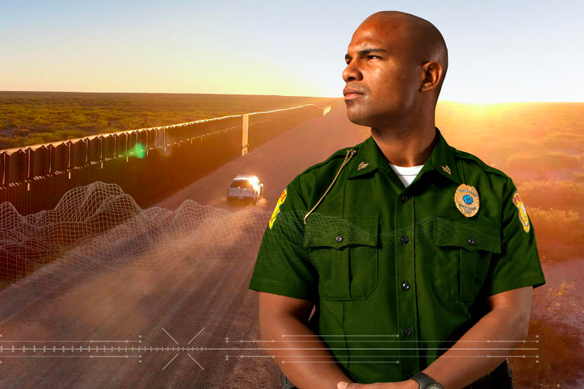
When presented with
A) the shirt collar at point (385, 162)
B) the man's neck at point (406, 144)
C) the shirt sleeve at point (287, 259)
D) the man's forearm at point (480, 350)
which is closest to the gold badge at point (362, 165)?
the shirt collar at point (385, 162)

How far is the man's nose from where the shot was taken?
7.72 ft

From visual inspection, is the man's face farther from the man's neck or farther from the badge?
the badge

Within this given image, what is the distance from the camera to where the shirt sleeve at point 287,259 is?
2322 millimetres

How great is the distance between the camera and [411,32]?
2346 mm

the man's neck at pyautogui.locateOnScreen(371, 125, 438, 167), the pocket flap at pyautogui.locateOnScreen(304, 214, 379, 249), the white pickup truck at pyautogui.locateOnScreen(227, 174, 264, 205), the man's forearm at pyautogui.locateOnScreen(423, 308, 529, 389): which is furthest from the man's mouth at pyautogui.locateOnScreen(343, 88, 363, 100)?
the white pickup truck at pyautogui.locateOnScreen(227, 174, 264, 205)

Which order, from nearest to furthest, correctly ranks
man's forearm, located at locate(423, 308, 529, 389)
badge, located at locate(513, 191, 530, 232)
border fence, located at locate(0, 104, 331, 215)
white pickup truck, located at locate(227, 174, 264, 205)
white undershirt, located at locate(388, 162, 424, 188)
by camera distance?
man's forearm, located at locate(423, 308, 529, 389)
badge, located at locate(513, 191, 530, 232)
white undershirt, located at locate(388, 162, 424, 188)
border fence, located at locate(0, 104, 331, 215)
white pickup truck, located at locate(227, 174, 264, 205)

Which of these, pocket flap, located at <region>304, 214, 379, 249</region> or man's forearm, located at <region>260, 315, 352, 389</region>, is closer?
man's forearm, located at <region>260, 315, 352, 389</region>

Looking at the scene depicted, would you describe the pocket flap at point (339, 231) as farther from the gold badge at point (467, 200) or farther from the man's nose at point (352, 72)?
the man's nose at point (352, 72)

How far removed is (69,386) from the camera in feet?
27.3

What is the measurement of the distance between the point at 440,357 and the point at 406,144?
0.86m

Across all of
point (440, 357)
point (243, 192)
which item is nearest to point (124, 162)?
point (243, 192)

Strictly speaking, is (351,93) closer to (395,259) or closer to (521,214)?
(395,259)

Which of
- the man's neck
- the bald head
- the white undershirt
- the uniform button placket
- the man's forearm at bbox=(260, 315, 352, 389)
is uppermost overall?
the bald head

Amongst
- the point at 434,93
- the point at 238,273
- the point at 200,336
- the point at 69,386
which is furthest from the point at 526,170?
the point at 434,93
